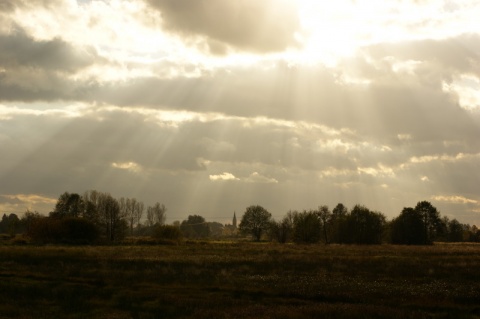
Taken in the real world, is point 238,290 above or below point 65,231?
below

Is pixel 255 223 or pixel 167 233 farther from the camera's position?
pixel 255 223

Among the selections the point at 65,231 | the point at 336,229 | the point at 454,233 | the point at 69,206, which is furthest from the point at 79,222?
the point at 454,233

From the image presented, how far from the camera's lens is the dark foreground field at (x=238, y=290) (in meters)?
24.9

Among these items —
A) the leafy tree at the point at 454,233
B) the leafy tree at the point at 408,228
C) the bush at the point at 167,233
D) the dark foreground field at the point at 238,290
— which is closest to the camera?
the dark foreground field at the point at 238,290

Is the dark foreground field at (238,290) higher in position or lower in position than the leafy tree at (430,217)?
lower

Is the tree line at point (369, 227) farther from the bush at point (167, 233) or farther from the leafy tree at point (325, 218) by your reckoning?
the bush at point (167, 233)

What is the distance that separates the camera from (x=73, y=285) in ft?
111

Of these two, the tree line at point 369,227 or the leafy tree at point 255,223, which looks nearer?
the tree line at point 369,227

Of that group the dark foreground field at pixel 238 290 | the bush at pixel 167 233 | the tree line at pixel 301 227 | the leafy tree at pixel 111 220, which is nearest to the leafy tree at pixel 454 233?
the tree line at pixel 301 227

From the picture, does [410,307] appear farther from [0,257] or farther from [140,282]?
[0,257]

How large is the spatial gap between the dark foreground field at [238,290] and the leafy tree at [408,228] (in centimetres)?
7122

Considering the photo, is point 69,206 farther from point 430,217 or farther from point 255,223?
point 430,217

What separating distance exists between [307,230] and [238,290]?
325ft

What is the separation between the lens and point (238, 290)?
32.0 metres
